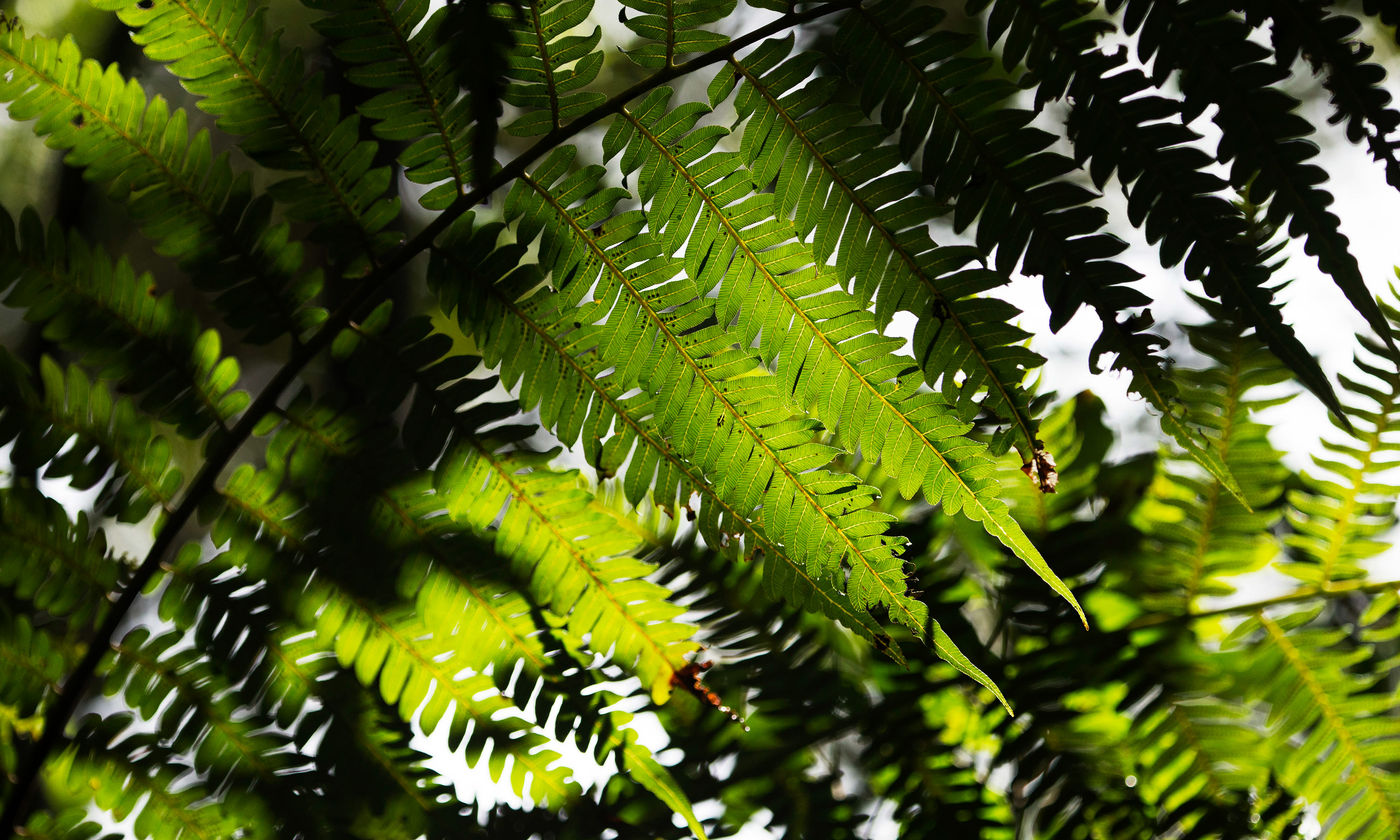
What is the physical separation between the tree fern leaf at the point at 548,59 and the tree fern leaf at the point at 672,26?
3cm

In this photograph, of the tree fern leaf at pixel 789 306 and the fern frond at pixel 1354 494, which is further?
the fern frond at pixel 1354 494

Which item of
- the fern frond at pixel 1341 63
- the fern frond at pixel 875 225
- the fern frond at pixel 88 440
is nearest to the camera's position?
the fern frond at pixel 1341 63

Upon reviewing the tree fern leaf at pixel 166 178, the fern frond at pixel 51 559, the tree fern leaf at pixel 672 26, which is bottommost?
the fern frond at pixel 51 559

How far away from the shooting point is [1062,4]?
0.51 m

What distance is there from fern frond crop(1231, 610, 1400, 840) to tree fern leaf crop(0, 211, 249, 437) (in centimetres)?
115

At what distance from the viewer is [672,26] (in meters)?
0.56

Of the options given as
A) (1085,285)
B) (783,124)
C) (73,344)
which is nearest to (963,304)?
(1085,285)

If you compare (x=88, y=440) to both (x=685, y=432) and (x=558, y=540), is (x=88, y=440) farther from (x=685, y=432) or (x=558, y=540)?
(x=685, y=432)

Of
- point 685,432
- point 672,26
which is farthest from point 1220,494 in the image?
point 672,26

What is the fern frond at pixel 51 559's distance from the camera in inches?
27.3

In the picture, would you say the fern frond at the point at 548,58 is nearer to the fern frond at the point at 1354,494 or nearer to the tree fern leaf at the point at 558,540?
the tree fern leaf at the point at 558,540

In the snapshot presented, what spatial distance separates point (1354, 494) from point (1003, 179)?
0.78 m

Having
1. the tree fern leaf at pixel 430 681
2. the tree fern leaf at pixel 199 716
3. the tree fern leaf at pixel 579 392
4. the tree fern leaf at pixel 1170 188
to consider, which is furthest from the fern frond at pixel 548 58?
the tree fern leaf at pixel 199 716

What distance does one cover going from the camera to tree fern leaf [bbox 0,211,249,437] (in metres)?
0.63
